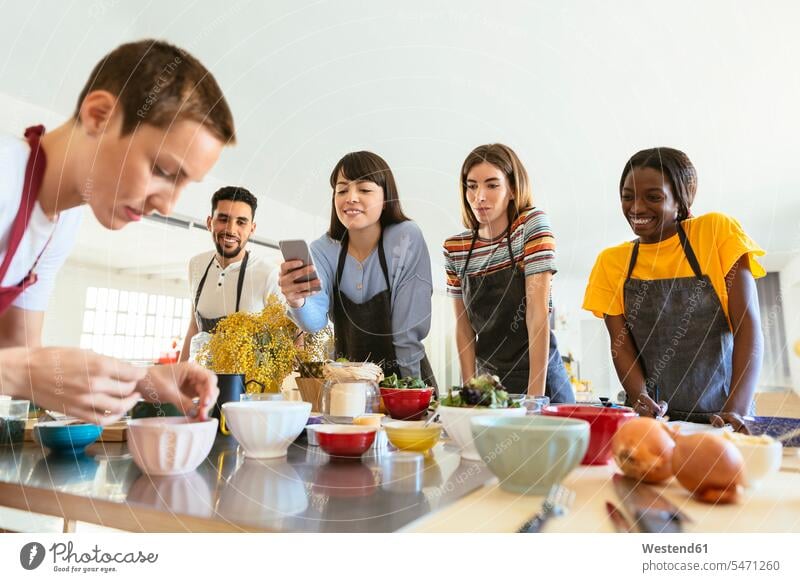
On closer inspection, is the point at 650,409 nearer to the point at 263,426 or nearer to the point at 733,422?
the point at 733,422

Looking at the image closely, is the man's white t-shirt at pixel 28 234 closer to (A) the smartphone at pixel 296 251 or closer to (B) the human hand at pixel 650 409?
(A) the smartphone at pixel 296 251

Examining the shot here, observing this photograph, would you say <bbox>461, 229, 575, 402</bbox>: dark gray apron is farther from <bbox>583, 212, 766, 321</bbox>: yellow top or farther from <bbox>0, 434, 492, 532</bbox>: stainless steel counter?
<bbox>0, 434, 492, 532</bbox>: stainless steel counter

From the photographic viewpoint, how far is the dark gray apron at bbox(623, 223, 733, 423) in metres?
0.71

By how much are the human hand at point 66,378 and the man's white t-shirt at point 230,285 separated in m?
0.32

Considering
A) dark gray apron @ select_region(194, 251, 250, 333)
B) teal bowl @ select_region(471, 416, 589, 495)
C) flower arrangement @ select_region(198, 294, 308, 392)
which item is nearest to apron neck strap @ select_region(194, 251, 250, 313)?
dark gray apron @ select_region(194, 251, 250, 333)

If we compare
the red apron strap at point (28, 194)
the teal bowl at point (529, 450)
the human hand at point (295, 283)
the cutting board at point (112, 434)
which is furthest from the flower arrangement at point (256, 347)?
the teal bowl at point (529, 450)

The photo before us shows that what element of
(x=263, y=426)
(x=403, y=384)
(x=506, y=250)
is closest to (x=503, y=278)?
(x=506, y=250)

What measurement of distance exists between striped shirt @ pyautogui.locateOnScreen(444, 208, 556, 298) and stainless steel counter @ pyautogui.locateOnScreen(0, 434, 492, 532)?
0.44m

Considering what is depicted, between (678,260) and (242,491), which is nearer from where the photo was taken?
(242,491)

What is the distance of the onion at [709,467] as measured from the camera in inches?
11.4

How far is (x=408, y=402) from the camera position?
554mm

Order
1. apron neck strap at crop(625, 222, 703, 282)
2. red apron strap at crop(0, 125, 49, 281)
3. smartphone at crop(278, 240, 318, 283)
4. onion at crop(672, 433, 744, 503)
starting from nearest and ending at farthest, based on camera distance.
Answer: onion at crop(672, 433, 744, 503), red apron strap at crop(0, 125, 49, 281), smartphone at crop(278, 240, 318, 283), apron neck strap at crop(625, 222, 703, 282)

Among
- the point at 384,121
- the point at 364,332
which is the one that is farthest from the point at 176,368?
the point at 384,121
